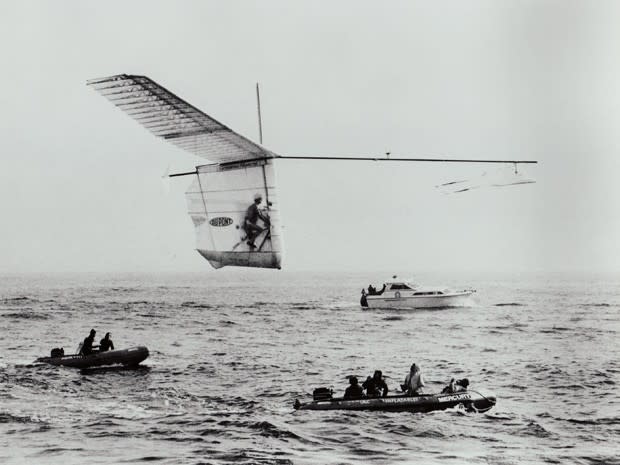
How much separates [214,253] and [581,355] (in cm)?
2798

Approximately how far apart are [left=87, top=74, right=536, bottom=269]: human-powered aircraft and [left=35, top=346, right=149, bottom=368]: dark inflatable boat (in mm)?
20379

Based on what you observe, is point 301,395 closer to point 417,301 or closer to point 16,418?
point 16,418

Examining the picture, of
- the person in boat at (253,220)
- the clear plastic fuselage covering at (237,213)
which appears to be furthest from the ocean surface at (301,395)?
the person in boat at (253,220)

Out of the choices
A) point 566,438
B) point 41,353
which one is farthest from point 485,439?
point 41,353

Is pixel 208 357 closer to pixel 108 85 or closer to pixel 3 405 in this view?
pixel 3 405

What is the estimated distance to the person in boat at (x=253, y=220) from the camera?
359 inches

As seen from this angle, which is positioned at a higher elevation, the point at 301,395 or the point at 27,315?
the point at 27,315

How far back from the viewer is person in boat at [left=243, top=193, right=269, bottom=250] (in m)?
9.12

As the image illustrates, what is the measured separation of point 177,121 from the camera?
9492 mm

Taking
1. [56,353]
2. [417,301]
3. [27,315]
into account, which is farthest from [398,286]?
[56,353]

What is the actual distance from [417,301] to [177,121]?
48.4m

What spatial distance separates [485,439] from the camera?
17594 millimetres

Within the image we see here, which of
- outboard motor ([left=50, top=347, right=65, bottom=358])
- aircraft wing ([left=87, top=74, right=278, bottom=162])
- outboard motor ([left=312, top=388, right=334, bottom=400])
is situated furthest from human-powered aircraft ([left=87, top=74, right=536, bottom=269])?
outboard motor ([left=50, top=347, right=65, bottom=358])

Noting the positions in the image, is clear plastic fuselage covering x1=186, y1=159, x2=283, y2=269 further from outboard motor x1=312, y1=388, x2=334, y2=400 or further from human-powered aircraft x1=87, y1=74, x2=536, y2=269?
outboard motor x1=312, y1=388, x2=334, y2=400
